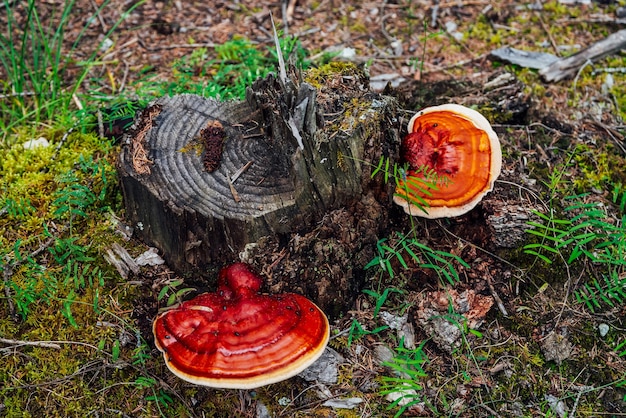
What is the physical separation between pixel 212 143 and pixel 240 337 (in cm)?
131

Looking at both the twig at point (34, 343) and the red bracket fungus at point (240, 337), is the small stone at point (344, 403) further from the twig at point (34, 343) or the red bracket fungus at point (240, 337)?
the twig at point (34, 343)

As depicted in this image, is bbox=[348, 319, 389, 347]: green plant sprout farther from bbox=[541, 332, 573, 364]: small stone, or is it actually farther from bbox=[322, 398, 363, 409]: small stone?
bbox=[541, 332, 573, 364]: small stone

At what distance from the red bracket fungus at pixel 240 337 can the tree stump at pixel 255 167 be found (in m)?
0.41

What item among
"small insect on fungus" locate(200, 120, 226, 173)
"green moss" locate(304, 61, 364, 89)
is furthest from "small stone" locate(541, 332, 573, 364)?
"small insect on fungus" locate(200, 120, 226, 173)

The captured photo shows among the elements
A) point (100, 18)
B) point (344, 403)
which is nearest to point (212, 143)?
point (344, 403)

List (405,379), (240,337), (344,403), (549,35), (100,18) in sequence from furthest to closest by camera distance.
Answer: (100,18)
(549,35)
(344,403)
(405,379)
(240,337)

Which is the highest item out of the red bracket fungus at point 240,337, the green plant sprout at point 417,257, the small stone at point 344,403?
the red bracket fungus at point 240,337

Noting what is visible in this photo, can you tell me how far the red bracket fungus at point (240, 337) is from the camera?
3043 mm

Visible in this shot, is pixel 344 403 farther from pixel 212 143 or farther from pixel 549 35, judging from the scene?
pixel 549 35

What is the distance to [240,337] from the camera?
3.16m

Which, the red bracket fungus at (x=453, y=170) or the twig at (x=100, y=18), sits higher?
the twig at (x=100, y=18)

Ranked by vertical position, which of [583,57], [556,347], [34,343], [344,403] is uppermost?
[34,343]

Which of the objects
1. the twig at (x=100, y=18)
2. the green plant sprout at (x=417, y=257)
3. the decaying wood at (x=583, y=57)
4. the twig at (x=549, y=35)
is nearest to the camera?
the green plant sprout at (x=417, y=257)

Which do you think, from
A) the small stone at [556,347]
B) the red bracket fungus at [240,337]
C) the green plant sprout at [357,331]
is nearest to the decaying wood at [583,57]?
the small stone at [556,347]
